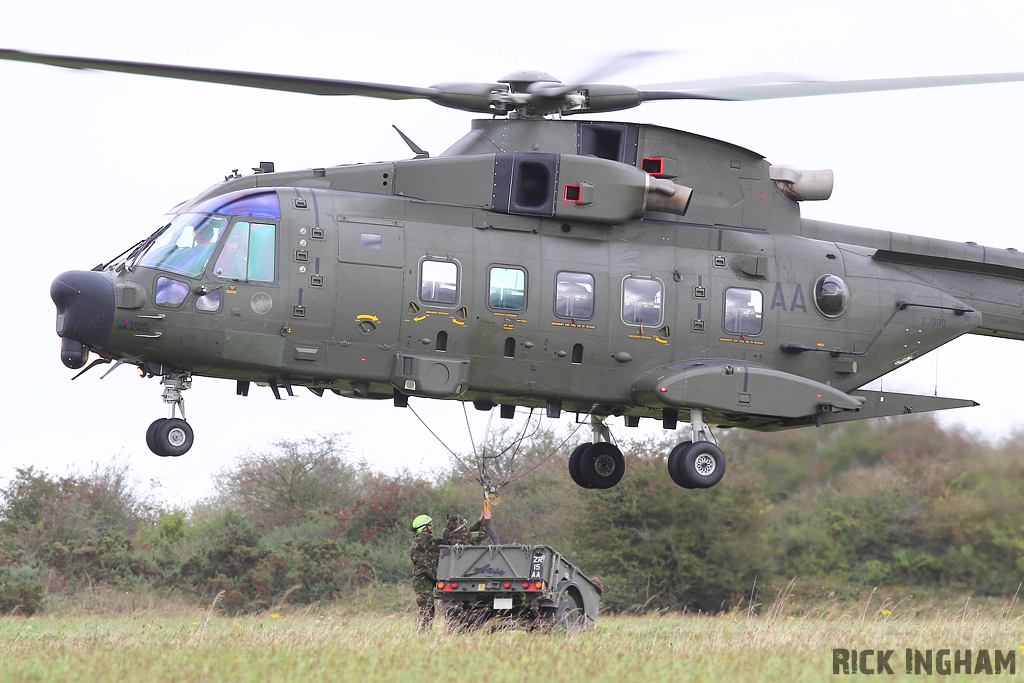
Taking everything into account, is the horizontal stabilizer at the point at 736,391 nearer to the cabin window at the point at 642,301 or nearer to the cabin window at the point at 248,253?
the cabin window at the point at 642,301

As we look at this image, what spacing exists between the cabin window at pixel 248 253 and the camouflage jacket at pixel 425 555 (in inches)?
161

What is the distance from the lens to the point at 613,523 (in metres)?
24.5

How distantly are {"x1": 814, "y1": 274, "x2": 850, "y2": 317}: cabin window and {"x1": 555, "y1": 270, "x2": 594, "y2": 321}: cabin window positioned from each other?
308 centimetres

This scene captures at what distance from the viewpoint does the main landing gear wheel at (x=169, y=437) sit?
1284cm

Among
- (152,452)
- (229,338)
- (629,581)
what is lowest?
(629,581)

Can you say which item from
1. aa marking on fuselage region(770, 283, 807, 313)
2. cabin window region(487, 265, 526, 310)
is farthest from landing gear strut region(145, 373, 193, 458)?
aa marking on fuselage region(770, 283, 807, 313)

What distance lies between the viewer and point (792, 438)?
72.2 ft

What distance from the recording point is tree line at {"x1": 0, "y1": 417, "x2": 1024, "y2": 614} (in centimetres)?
2098

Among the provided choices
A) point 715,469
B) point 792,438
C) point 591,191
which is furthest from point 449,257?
point 792,438

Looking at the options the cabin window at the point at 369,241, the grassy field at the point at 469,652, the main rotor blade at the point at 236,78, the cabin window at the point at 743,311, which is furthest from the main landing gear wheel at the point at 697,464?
the main rotor blade at the point at 236,78

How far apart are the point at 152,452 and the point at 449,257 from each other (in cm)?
380

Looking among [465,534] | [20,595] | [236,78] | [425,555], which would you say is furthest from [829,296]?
[20,595]

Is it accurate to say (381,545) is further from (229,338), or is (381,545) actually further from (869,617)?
(229,338)

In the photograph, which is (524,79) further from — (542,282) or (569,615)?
(569,615)
